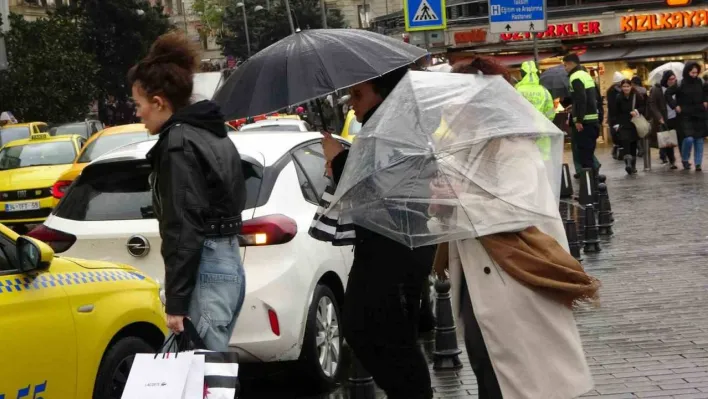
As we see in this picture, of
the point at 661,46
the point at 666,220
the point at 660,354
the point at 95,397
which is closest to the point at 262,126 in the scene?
the point at 666,220

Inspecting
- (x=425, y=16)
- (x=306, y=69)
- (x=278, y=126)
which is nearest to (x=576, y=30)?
(x=278, y=126)

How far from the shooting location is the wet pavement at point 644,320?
6.94m

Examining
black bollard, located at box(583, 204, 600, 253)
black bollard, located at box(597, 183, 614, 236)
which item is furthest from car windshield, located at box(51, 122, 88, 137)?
black bollard, located at box(583, 204, 600, 253)

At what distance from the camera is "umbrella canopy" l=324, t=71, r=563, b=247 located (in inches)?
176

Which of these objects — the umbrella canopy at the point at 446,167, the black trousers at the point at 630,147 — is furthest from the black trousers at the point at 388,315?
the black trousers at the point at 630,147

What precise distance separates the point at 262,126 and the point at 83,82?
79.8 ft

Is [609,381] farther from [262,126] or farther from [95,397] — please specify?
[262,126]

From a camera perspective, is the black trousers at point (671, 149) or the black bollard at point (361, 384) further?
the black trousers at point (671, 149)

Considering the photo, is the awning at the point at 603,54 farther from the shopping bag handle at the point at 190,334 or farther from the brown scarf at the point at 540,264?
the shopping bag handle at the point at 190,334

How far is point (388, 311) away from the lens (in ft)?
16.7

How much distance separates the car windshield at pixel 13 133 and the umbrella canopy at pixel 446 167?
24546mm

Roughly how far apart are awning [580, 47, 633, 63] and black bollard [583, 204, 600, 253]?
2941 centimetres

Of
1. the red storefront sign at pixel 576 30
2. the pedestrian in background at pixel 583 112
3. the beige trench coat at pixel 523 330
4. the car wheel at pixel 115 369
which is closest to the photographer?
the beige trench coat at pixel 523 330

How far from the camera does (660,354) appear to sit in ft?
24.7
